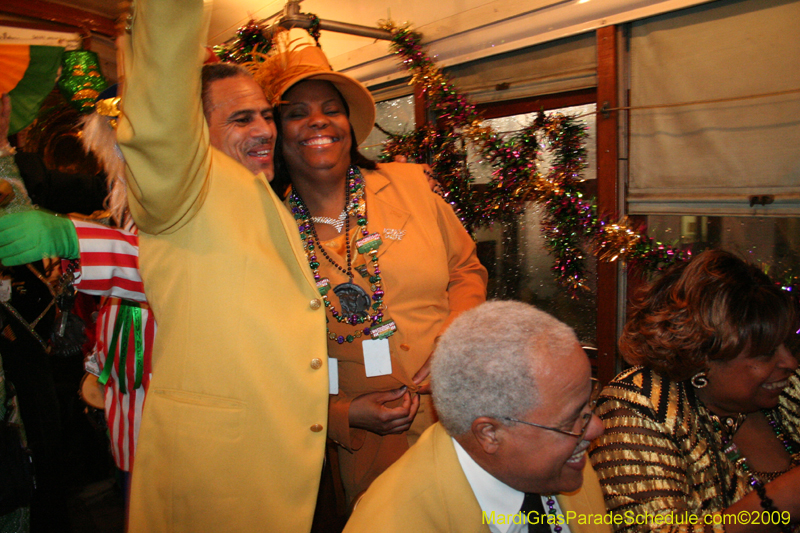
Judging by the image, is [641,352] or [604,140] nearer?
[641,352]

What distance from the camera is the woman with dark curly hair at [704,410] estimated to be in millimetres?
1362

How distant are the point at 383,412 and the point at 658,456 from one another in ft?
2.72

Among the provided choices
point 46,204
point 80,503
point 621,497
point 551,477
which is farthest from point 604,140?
point 80,503

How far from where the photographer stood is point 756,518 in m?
1.32

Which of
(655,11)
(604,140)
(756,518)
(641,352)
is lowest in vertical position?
(756,518)

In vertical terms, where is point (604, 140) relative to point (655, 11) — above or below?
below

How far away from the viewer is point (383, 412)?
159 cm

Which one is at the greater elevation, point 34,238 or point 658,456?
point 34,238

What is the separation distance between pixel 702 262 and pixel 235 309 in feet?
4.80

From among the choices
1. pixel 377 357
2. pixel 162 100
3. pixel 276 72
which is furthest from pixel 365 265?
pixel 162 100

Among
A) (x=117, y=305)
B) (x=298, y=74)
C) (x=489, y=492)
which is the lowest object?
(x=489, y=492)

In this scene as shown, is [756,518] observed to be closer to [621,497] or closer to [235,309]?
[621,497]

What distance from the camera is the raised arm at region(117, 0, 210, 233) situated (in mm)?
951

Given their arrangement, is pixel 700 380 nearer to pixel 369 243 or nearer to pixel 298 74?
pixel 369 243
